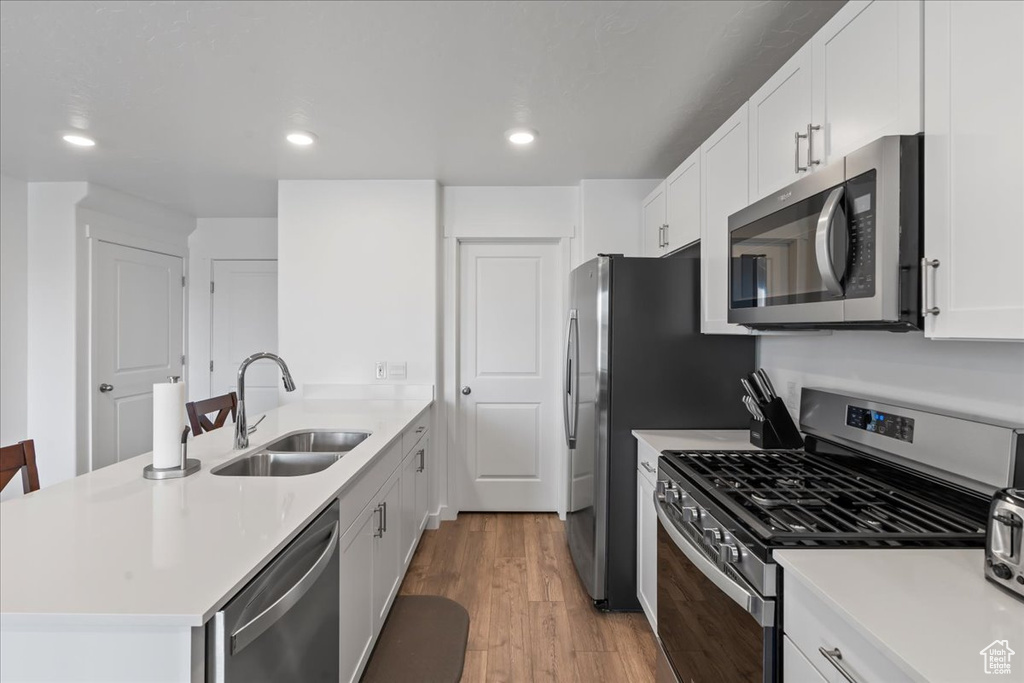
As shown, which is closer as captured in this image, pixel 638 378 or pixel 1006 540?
pixel 1006 540

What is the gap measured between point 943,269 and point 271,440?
2.23 m

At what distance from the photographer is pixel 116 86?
79.4 inches

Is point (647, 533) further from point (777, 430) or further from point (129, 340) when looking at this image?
point (129, 340)

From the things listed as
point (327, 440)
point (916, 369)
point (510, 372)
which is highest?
point (916, 369)

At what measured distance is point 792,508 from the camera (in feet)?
4.20

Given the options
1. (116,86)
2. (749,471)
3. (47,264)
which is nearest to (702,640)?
(749,471)

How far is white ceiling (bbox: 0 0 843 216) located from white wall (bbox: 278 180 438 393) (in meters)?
0.31

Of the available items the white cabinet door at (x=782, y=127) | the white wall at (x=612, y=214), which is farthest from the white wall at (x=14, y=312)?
the white cabinet door at (x=782, y=127)

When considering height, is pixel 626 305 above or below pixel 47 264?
below

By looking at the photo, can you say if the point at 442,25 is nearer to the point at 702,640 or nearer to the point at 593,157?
the point at 593,157

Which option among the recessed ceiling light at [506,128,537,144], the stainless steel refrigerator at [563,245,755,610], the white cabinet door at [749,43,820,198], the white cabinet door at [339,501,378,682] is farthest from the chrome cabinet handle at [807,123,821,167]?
the white cabinet door at [339,501,378,682]

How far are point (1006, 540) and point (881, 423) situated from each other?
715 millimetres

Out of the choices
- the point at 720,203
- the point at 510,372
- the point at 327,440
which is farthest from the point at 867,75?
the point at 510,372

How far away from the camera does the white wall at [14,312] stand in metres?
3.21
